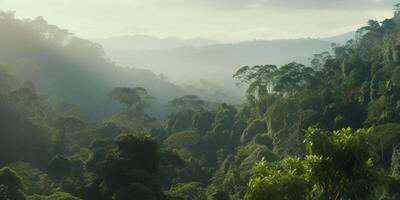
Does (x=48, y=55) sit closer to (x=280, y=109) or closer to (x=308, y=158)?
(x=280, y=109)

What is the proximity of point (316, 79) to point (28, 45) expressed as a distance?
303 ft

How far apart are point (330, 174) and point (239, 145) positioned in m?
69.8

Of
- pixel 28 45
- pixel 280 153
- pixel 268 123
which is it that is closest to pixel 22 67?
pixel 28 45

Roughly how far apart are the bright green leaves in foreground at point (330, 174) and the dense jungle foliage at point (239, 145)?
0.03 m

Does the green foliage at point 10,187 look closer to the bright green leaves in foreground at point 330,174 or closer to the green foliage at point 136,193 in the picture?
the green foliage at point 136,193

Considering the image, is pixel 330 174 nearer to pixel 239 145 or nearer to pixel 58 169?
pixel 58 169

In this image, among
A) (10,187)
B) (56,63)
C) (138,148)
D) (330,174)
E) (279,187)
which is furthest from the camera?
(56,63)

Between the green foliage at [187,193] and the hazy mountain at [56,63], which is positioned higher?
the hazy mountain at [56,63]

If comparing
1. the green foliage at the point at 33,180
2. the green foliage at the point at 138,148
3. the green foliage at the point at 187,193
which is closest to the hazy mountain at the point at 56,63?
the green foliage at the point at 33,180

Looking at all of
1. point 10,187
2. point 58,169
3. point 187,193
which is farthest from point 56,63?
point 10,187

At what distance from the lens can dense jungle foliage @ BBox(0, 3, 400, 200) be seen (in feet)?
54.6

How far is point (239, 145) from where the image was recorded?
85.9 meters

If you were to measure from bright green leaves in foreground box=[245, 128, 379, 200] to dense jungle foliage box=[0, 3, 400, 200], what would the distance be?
3 cm

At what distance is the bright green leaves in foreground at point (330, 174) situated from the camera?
1605cm
